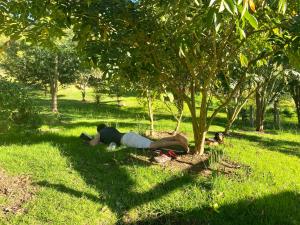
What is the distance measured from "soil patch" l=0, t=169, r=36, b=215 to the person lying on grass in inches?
114

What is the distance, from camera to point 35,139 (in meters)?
10.4

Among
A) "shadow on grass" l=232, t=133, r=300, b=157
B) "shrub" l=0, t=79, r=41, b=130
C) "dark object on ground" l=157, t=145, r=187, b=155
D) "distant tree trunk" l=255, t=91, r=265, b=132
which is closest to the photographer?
"shrub" l=0, t=79, r=41, b=130

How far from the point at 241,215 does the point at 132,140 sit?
4.04 m

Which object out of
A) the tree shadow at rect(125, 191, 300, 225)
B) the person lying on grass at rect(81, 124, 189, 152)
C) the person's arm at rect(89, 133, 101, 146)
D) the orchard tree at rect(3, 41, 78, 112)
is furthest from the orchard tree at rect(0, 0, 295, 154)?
the orchard tree at rect(3, 41, 78, 112)

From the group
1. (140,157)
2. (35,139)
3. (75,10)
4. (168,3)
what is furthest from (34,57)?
(168,3)

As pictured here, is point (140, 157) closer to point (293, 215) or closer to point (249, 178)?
point (249, 178)

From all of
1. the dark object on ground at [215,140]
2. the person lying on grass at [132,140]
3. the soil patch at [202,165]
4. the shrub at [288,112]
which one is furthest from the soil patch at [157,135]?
the shrub at [288,112]

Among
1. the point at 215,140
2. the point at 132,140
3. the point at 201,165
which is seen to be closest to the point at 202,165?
the point at 201,165

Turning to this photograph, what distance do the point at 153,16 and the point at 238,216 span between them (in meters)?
3.51

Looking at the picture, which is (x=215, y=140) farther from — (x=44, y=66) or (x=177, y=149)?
(x=44, y=66)

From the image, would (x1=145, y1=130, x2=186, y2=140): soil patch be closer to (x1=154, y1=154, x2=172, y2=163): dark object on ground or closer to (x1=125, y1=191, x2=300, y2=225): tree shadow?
(x1=154, y1=154, x2=172, y2=163): dark object on ground

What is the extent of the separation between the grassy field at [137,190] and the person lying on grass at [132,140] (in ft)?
1.01

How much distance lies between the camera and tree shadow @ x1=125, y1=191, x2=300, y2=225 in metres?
6.01

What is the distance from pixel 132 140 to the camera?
31.8ft
